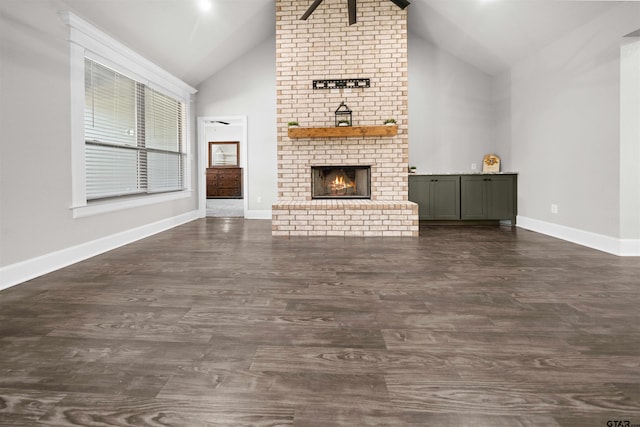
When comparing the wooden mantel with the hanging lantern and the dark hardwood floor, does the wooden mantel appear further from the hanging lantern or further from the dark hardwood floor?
the dark hardwood floor

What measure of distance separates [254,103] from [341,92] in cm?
194

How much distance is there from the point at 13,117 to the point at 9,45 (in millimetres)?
523

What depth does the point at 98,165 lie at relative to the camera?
4.08 meters

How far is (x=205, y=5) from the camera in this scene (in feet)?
15.7

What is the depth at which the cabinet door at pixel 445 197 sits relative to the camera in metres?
5.98

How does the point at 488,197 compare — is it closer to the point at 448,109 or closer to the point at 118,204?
the point at 448,109

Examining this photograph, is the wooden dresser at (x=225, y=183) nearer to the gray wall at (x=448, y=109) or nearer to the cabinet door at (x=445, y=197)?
the gray wall at (x=448, y=109)

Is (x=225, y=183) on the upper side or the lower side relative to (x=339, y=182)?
upper

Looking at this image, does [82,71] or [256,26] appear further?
[256,26]

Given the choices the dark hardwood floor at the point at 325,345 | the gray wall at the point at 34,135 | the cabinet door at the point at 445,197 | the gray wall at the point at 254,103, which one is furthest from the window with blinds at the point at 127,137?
the cabinet door at the point at 445,197

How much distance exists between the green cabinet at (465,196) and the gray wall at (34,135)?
4.54 meters

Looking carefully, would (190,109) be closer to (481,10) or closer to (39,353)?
(481,10)

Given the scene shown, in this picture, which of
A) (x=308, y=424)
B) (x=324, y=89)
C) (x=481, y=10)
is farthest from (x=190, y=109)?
(x=308, y=424)

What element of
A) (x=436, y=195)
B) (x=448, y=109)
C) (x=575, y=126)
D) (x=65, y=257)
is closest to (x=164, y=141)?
(x=65, y=257)
